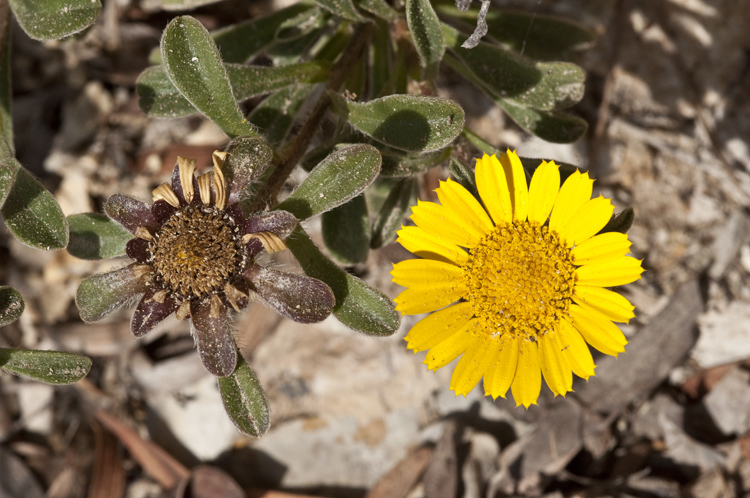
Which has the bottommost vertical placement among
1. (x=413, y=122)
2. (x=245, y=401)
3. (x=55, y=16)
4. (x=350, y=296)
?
(x=245, y=401)

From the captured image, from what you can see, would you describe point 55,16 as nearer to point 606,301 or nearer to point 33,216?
point 33,216

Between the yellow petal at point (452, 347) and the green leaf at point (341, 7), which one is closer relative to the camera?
the yellow petal at point (452, 347)

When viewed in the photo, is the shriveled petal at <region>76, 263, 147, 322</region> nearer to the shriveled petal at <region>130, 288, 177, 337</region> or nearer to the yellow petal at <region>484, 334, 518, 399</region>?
the shriveled petal at <region>130, 288, 177, 337</region>

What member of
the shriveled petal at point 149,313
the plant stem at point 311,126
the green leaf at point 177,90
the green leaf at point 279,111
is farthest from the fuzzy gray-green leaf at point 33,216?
the green leaf at point 279,111

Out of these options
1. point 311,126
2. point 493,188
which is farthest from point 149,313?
point 493,188

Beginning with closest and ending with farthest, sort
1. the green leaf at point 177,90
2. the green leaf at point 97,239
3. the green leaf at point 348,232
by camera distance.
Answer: the green leaf at point 97,239 < the green leaf at point 177,90 < the green leaf at point 348,232

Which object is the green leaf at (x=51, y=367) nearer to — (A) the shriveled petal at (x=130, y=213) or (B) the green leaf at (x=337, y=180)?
(A) the shriveled petal at (x=130, y=213)

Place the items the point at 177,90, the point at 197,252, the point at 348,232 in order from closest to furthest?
the point at 197,252
the point at 177,90
the point at 348,232

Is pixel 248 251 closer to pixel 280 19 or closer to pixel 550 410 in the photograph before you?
pixel 280 19
